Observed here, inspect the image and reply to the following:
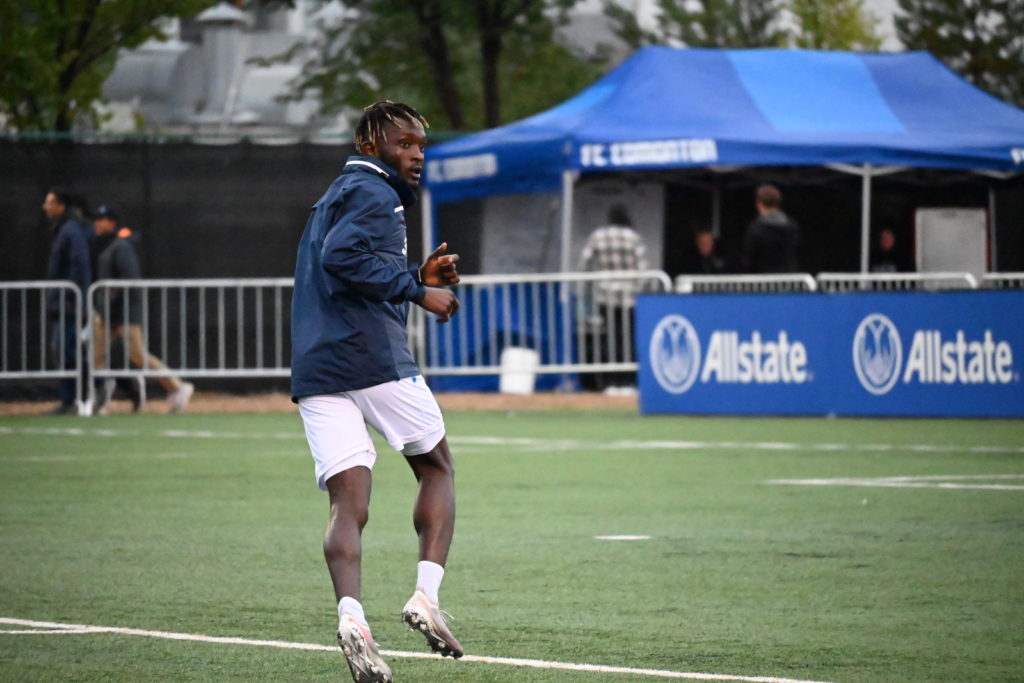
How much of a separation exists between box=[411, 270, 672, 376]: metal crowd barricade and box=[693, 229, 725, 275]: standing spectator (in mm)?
1738

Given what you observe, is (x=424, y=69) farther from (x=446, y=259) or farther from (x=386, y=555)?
(x=446, y=259)

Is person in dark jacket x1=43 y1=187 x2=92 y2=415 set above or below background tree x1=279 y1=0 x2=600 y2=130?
below

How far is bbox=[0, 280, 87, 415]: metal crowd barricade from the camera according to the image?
64.2 ft

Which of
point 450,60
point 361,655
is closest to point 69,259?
point 450,60

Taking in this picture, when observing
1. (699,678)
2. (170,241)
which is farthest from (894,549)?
(170,241)

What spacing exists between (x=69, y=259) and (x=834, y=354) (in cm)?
775

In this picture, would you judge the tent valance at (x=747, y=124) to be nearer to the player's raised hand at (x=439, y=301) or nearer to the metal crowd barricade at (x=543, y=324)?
the metal crowd barricade at (x=543, y=324)

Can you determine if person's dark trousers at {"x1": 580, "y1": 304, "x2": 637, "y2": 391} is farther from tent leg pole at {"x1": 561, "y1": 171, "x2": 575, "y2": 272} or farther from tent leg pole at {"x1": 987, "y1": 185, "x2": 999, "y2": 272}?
tent leg pole at {"x1": 987, "y1": 185, "x2": 999, "y2": 272}

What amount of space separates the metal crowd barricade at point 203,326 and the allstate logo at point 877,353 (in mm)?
6256

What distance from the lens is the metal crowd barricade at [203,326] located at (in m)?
20.0

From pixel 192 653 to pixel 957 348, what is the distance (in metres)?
11.5

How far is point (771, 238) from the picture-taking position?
1973cm

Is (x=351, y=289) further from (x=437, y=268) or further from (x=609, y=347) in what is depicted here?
(x=609, y=347)

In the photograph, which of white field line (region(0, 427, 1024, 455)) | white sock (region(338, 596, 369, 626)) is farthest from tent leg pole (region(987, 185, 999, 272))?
white sock (region(338, 596, 369, 626))
